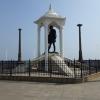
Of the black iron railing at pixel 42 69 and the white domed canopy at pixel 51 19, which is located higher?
the white domed canopy at pixel 51 19

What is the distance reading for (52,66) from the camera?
975 inches

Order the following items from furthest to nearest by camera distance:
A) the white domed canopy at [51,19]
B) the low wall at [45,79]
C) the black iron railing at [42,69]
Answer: the white domed canopy at [51,19] → the black iron railing at [42,69] → the low wall at [45,79]

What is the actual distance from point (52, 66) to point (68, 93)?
409 inches

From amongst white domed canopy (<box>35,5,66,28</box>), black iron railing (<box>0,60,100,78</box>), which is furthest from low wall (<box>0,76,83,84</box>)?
white domed canopy (<box>35,5,66,28</box>)

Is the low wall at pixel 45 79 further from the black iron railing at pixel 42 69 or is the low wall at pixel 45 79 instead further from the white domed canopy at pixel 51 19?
the white domed canopy at pixel 51 19

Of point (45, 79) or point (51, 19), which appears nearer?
point (45, 79)

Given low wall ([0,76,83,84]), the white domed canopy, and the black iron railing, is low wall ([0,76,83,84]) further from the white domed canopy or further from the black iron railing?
the white domed canopy

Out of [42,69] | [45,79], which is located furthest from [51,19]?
[45,79]

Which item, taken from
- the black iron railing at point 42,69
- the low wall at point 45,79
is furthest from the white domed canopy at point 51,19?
the low wall at point 45,79

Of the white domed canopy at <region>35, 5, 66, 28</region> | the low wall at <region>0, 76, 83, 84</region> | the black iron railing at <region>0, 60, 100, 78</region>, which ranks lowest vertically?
the low wall at <region>0, 76, 83, 84</region>

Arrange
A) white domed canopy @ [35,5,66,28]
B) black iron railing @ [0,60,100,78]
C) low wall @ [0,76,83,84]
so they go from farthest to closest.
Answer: white domed canopy @ [35,5,66,28]
black iron railing @ [0,60,100,78]
low wall @ [0,76,83,84]

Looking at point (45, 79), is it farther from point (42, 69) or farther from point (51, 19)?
point (51, 19)

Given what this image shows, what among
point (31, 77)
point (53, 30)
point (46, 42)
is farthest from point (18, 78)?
point (53, 30)

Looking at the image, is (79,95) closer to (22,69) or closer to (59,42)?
(22,69)
